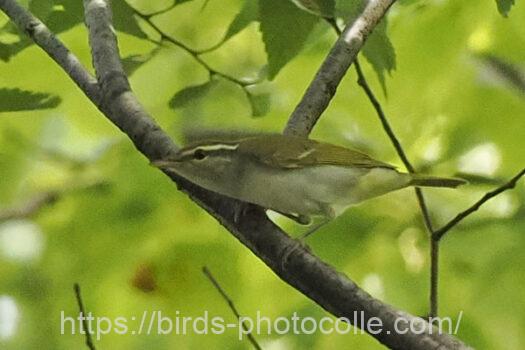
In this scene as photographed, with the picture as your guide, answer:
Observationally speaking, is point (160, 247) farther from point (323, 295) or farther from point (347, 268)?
point (323, 295)

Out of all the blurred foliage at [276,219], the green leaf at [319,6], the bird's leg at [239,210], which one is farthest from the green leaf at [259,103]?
the bird's leg at [239,210]

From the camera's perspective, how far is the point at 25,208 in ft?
5.29

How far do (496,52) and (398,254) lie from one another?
1.09 feet

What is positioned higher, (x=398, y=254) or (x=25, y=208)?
(x=398, y=254)

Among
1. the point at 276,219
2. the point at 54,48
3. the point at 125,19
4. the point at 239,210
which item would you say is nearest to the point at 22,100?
the point at 54,48

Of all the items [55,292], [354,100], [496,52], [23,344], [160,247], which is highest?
[496,52]

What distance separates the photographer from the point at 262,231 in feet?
2.54

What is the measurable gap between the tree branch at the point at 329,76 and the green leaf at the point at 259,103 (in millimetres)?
241

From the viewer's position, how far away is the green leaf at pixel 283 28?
3.25 feet

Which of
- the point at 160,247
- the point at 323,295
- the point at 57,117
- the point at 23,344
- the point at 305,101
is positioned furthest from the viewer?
the point at 57,117

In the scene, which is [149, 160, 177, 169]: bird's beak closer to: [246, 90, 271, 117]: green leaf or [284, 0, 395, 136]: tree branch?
[284, 0, 395, 136]: tree branch

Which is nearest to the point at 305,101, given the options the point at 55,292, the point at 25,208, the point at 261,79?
the point at 261,79

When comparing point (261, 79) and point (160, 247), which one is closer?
point (261, 79)

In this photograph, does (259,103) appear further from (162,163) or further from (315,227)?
(162,163)
